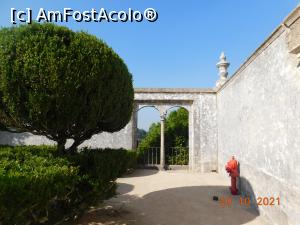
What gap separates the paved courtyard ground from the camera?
4668 mm

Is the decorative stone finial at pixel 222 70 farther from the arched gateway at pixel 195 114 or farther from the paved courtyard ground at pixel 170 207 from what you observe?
the paved courtyard ground at pixel 170 207

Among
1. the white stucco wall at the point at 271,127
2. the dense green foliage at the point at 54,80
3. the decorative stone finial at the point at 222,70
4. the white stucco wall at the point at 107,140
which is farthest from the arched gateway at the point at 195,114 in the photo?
the dense green foliage at the point at 54,80

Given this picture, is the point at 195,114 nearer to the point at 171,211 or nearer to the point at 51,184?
the point at 171,211

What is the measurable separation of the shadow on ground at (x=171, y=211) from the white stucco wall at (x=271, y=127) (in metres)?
0.73

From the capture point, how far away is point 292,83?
12.7ft

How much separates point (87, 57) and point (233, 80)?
5.51 metres

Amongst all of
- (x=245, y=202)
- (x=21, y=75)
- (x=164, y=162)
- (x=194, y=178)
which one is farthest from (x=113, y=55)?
(x=164, y=162)

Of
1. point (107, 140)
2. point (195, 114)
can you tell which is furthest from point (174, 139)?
point (107, 140)

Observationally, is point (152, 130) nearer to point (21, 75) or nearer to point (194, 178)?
point (194, 178)

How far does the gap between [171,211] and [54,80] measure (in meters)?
3.71

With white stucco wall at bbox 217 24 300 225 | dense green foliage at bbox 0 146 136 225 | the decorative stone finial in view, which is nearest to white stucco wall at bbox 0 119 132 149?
the decorative stone finial

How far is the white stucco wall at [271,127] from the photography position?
3.85 meters
